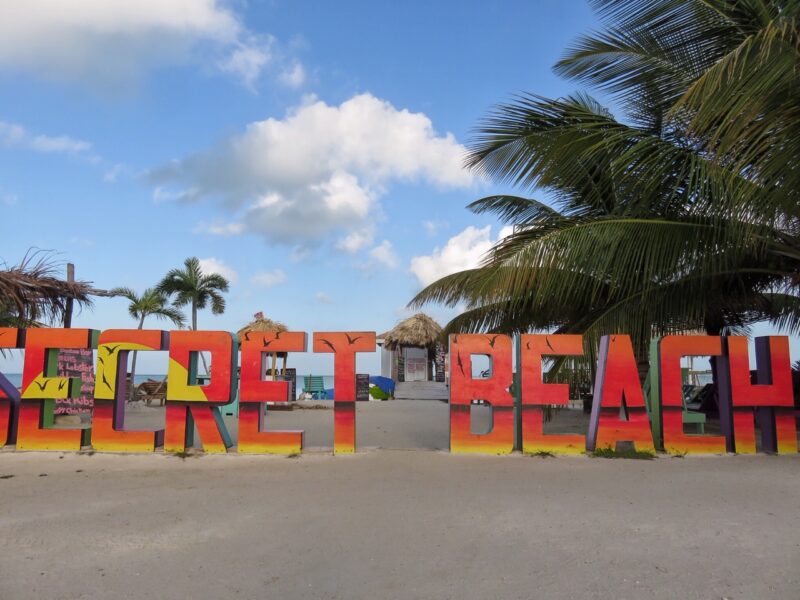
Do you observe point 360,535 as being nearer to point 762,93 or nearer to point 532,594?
point 532,594

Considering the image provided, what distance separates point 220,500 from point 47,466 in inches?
146

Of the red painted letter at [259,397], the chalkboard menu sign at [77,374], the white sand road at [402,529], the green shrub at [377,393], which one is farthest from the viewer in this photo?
the green shrub at [377,393]

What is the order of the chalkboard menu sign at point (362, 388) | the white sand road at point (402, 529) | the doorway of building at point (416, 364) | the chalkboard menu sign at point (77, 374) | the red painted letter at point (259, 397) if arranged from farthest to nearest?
the doorway of building at point (416, 364) → the chalkboard menu sign at point (362, 388) → the chalkboard menu sign at point (77, 374) → the red painted letter at point (259, 397) → the white sand road at point (402, 529)

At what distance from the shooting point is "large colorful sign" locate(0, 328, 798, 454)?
30.9 ft

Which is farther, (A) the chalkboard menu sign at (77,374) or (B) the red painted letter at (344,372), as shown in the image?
(A) the chalkboard menu sign at (77,374)

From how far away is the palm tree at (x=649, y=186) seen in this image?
746 centimetres

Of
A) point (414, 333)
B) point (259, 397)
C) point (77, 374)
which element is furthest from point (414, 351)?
point (259, 397)

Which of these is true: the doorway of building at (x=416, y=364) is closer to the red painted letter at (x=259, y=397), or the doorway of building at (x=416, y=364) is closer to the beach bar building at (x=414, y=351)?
the beach bar building at (x=414, y=351)

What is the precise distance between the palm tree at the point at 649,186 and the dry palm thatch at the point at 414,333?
16866 mm

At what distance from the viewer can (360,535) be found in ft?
17.3

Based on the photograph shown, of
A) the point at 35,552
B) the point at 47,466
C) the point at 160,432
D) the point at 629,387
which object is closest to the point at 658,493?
the point at 629,387

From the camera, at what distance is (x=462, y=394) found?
9.59 metres

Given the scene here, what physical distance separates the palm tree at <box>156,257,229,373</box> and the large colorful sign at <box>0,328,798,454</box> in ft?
54.2

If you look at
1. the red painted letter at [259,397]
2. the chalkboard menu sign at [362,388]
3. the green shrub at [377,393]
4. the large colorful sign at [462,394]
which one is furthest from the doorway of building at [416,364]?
the red painted letter at [259,397]
